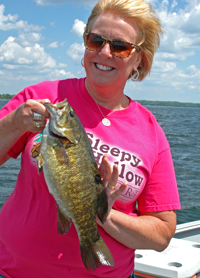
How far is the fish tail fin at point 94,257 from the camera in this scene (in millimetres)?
2100

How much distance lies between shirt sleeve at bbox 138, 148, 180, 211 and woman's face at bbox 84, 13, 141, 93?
2.95 feet

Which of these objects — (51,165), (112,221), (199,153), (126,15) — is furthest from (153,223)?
(199,153)

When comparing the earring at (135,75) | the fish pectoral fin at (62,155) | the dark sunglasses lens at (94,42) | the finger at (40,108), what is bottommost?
the fish pectoral fin at (62,155)

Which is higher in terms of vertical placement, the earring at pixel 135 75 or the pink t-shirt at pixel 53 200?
the earring at pixel 135 75

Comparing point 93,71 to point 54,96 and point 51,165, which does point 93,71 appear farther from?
point 51,165

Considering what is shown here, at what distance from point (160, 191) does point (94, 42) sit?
1.51 metres

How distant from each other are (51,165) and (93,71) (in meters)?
1.02

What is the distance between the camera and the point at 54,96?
8.28 ft

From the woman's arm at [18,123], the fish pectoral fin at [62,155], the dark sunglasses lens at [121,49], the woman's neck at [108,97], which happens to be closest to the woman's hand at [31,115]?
the woman's arm at [18,123]

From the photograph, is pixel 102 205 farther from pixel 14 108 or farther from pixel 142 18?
pixel 142 18

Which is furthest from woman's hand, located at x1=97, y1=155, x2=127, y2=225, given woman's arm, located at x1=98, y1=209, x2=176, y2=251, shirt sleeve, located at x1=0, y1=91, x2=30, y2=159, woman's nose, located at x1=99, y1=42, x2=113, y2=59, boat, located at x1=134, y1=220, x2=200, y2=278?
boat, located at x1=134, y1=220, x2=200, y2=278

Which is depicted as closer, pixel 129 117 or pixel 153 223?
pixel 153 223

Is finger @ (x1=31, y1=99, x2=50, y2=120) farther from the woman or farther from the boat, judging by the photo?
the boat

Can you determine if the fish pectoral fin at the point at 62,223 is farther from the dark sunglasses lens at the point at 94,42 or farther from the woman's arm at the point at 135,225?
the dark sunglasses lens at the point at 94,42
